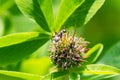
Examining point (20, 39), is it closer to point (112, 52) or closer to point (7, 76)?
point (7, 76)

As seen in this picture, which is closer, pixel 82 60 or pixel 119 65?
pixel 82 60

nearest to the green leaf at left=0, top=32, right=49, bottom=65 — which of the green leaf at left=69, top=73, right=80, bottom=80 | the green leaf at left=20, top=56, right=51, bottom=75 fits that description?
the green leaf at left=69, top=73, right=80, bottom=80

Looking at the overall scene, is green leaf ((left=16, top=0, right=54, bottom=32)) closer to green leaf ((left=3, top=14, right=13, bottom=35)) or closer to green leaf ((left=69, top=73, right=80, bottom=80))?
green leaf ((left=69, top=73, right=80, bottom=80))

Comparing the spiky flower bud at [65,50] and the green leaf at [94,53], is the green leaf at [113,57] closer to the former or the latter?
the green leaf at [94,53]

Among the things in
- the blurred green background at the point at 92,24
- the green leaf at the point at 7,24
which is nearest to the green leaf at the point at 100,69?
the blurred green background at the point at 92,24

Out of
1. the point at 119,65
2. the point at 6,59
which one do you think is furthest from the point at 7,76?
the point at 119,65
